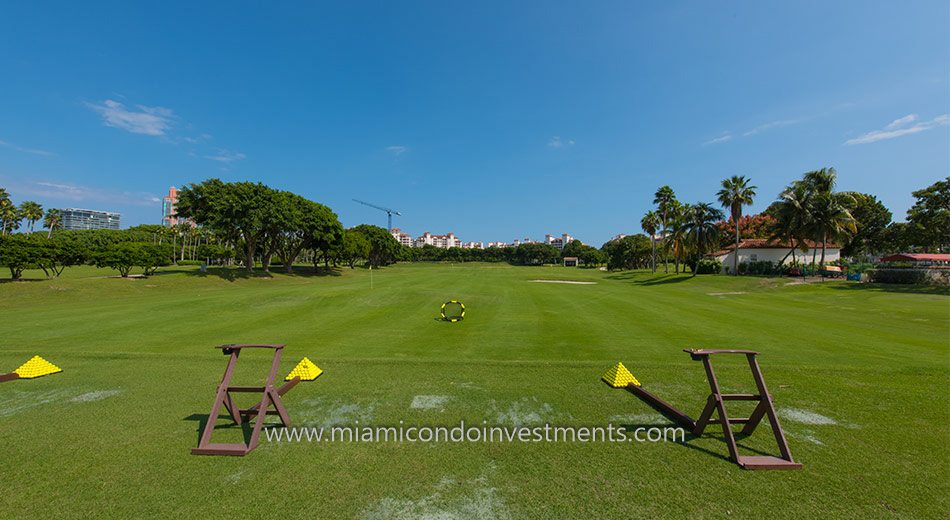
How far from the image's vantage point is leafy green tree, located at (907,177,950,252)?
4406 cm

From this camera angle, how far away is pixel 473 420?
580cm

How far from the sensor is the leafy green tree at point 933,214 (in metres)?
44.1

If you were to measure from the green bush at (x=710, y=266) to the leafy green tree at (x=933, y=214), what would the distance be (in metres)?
22.6

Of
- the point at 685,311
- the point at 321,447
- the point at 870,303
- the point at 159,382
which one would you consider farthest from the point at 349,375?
the point at 870,303

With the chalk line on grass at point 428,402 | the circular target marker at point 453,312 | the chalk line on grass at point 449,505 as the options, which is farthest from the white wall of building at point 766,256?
the chalk line on grass at point 449,505

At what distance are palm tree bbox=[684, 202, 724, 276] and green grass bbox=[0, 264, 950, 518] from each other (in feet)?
120

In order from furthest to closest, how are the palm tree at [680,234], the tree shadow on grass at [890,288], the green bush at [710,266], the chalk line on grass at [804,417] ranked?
the green bush at [710,266]
the palm tree at [680,234]
the tree shadow on grass at [890,288]
the chalk line on grass at [804,417]

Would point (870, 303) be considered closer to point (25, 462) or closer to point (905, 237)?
point (25, 462)

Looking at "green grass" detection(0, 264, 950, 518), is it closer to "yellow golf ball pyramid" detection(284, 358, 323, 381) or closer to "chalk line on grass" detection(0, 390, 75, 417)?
"chalk line on grass" detection(0, 390, 75, 417)

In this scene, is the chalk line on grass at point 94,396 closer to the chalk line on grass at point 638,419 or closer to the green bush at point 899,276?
the chalk line on grass at point 638,419

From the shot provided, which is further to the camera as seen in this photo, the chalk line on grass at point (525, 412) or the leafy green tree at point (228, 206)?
the leafy green tree at point (228, 206)

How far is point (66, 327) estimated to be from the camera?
46.1 ft

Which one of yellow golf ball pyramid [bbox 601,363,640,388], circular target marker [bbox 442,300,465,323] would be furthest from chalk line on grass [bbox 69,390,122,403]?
yellow golf ball pyramid [bbox 601,363,640,388]

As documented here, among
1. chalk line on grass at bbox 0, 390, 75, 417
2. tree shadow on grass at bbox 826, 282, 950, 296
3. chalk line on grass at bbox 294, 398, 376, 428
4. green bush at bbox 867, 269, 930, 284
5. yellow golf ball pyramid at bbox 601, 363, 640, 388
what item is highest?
green bush at bbox 867, 269, 930, 284
